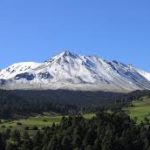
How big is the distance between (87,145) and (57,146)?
11.6 metres

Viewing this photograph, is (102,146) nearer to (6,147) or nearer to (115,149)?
(115,149)

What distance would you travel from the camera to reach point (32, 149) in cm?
19225

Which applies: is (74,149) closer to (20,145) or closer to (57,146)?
(57,146)

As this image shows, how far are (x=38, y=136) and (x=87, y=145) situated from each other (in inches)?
732

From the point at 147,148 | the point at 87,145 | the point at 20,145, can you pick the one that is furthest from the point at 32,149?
the point at 147,148

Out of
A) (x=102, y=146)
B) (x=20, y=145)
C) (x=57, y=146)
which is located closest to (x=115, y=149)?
(x=102, y=146)

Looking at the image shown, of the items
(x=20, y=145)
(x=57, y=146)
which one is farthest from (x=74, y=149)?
(x=20, y=145)

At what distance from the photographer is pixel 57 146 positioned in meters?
192

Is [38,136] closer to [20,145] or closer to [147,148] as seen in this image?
[20,145]

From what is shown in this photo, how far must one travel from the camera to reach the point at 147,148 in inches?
7805

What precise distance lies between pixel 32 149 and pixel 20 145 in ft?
20.2

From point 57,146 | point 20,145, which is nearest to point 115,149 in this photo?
point 57,146

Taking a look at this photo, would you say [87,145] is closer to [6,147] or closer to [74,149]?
[74,149]

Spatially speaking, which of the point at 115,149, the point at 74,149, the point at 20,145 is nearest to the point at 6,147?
the point at 20,145
